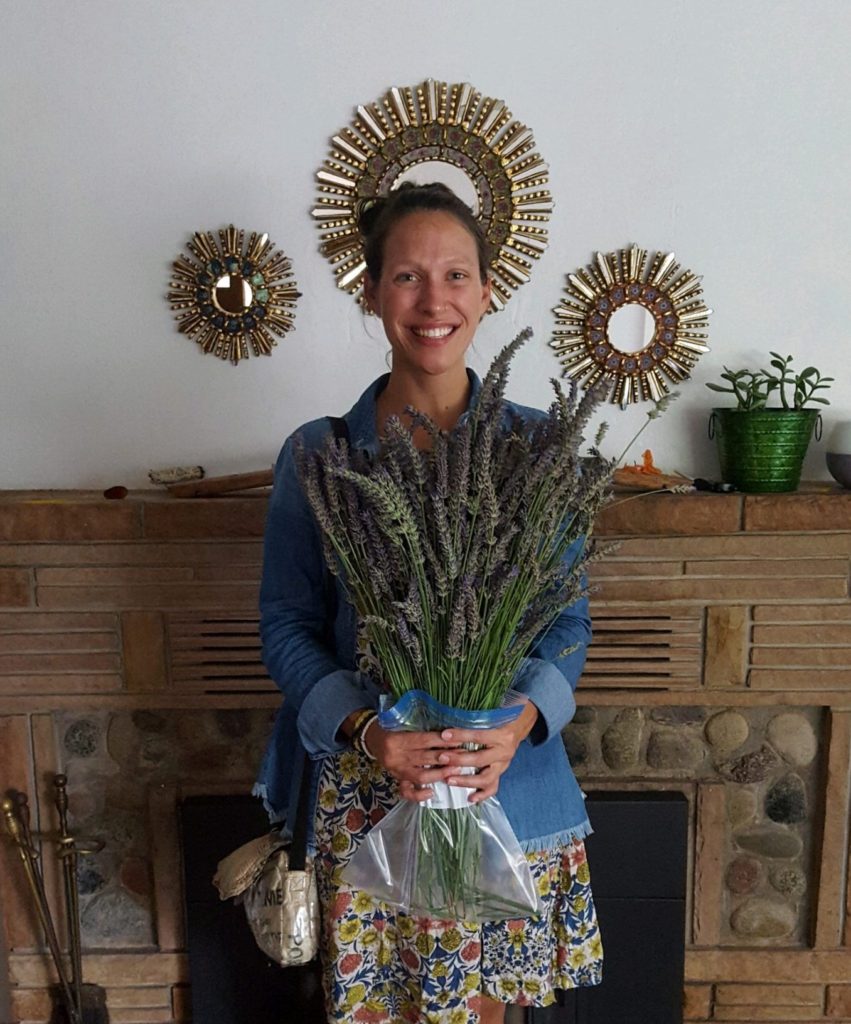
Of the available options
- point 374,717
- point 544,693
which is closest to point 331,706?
point 374,717

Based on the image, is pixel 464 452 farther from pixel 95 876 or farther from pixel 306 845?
pixel 95 876

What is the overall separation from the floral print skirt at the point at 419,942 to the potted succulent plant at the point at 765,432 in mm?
909

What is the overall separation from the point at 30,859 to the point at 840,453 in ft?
6.51

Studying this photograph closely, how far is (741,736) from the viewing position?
1.81m

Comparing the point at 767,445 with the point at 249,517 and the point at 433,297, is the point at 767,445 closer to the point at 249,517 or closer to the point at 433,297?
the point at 433,297

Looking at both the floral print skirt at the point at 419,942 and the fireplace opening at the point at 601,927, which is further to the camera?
the fireplace opening at the point at 601,927

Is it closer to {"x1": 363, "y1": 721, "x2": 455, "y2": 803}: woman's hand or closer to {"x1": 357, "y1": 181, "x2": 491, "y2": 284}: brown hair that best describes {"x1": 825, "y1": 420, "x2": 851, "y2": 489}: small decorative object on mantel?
{"x1": 357, "y1": 181, "x2": 491, "y2": 284}: brown hair

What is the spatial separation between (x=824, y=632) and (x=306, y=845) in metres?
1.22

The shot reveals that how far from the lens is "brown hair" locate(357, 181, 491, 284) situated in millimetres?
1122

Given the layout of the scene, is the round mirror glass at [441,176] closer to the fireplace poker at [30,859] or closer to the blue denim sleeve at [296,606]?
the blue denim sleeve at [296,606]

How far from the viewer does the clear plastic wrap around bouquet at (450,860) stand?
0.99 meters

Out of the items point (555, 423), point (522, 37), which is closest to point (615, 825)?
point (555, 423)

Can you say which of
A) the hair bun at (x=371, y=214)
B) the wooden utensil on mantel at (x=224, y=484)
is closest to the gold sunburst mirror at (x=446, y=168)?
the wooden utensil on mantel at (x=224, y=484)

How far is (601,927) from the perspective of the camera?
1801 millimetres
